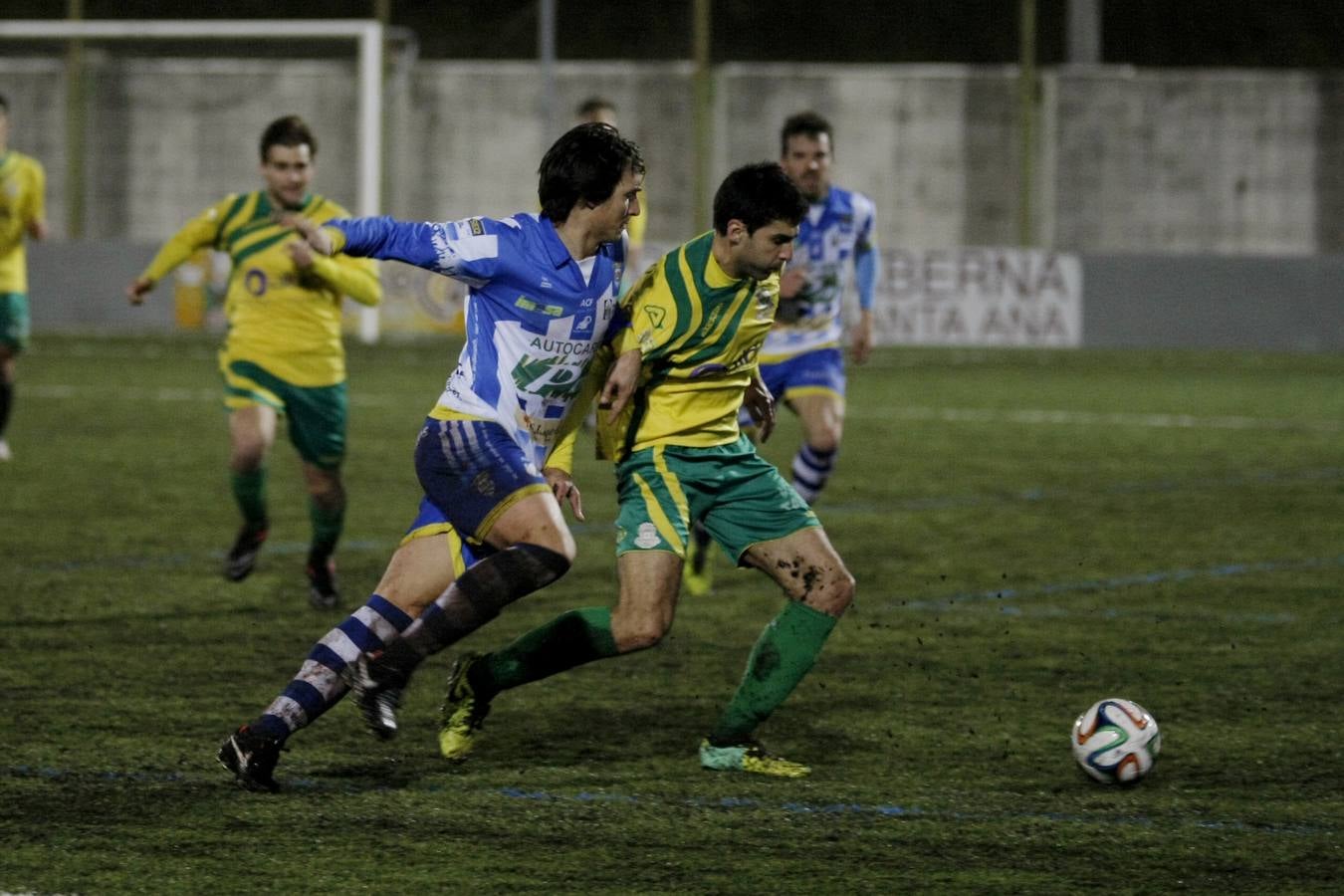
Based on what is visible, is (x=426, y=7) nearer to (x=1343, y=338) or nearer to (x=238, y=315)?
(x=1343, y=338)

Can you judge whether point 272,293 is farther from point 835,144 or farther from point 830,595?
point 835,144

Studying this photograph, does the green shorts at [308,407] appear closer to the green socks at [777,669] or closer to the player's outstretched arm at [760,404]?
the player's outstretched arm at [760,404]

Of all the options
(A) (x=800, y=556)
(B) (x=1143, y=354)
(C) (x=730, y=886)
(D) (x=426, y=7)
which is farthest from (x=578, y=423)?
(D) (x=426, y=7)

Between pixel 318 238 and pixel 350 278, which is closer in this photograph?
pixel 318 238

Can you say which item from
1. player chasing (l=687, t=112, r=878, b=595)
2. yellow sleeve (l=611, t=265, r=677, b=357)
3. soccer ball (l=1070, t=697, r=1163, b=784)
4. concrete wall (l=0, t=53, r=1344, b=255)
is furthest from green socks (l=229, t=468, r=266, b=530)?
concrete wall (l=0, t=53, r=1344, b=255)

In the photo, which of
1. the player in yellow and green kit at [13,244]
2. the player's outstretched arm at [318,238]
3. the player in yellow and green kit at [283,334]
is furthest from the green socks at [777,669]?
the player in yellow and green kit at [13,244]

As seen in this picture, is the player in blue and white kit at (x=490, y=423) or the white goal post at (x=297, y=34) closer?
the player in blue and white kit at (x=490, y=423)

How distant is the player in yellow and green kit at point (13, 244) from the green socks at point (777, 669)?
27.9ft

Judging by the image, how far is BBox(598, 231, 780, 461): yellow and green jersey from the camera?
5906 millimetres

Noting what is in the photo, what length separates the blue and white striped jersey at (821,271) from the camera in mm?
9383

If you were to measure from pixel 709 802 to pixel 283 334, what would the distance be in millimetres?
3713

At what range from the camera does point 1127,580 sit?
30.1 feet

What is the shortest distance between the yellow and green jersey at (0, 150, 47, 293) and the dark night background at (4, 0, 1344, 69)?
19318 millimetres

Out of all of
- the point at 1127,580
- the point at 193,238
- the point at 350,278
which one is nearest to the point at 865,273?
the point at 1127,580
